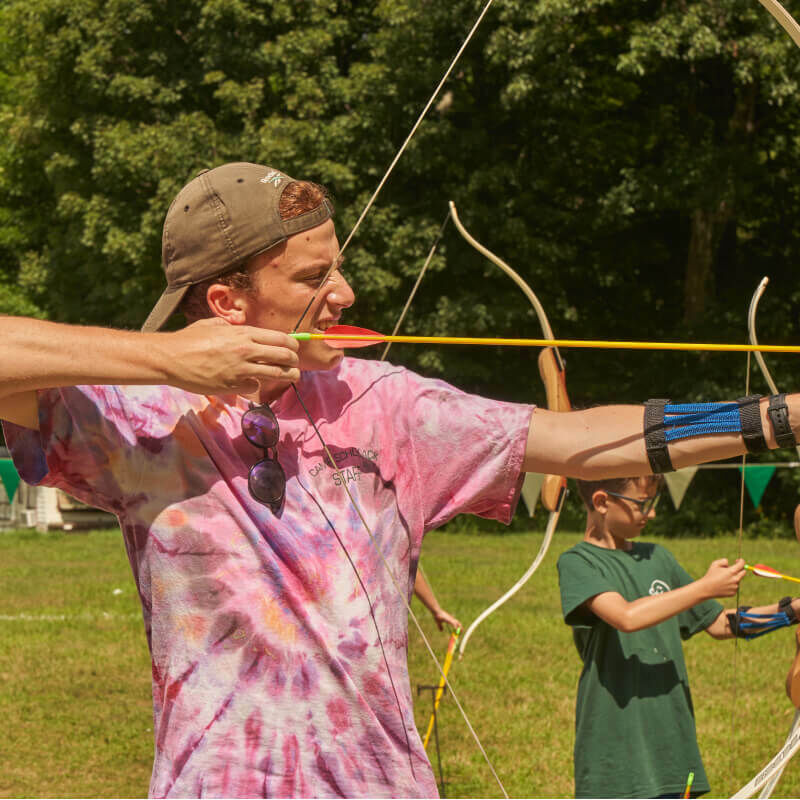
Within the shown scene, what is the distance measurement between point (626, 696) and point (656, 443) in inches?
64.1

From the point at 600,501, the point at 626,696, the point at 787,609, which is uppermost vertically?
the point at 600,501

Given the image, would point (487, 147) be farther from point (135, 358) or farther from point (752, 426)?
point (135, 358)

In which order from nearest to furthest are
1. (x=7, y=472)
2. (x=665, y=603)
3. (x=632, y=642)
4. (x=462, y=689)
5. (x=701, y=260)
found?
(x=665, y=603), (x=632, y=642), (x=462, y=689), (x=7, y=472), (x=701, y=260)

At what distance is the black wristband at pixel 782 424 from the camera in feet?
4.78

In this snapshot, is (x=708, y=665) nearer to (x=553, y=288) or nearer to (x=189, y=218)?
(x=189, y=218)

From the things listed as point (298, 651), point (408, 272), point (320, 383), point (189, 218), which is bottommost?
point (408, 272)

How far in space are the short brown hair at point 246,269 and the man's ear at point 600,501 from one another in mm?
1816

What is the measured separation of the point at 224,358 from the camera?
1.33m

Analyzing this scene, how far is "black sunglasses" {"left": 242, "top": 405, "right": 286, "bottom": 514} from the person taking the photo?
1414mm

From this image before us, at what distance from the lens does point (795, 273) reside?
47.2 feet

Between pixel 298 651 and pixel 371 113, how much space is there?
37.6 ft

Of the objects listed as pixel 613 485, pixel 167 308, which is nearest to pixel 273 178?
pixel 167 308

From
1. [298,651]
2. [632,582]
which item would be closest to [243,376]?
[298,651]

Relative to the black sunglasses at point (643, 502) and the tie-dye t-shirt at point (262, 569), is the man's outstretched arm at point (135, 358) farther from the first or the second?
the black sunglasses at point (643, 502)
